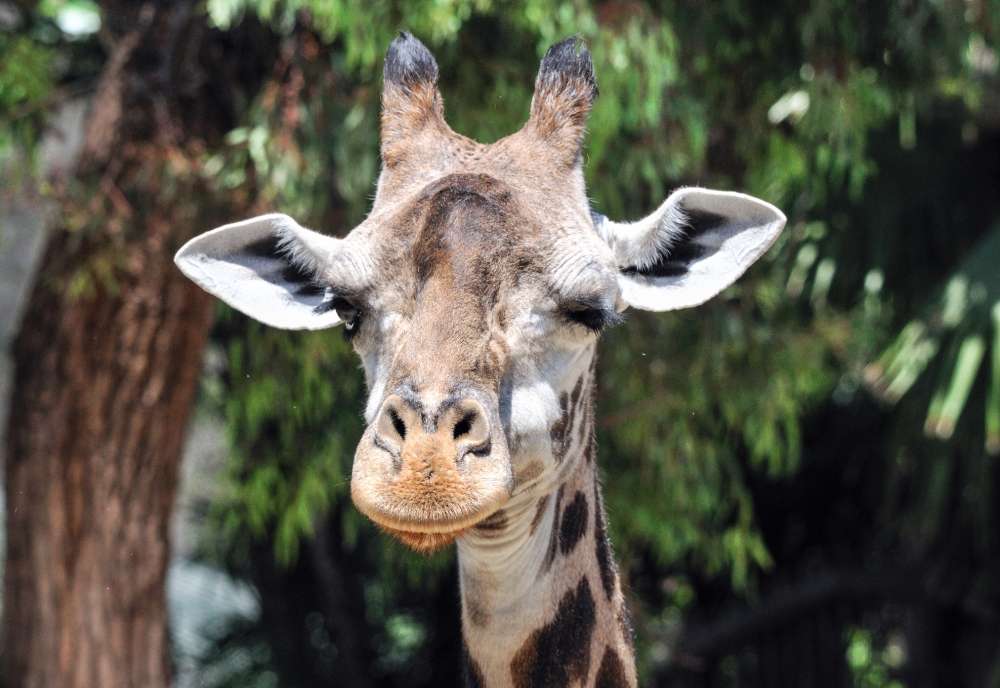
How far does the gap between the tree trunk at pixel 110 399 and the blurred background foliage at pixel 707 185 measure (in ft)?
1.19

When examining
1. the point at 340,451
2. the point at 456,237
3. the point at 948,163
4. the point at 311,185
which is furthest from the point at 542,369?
the point at 948,163

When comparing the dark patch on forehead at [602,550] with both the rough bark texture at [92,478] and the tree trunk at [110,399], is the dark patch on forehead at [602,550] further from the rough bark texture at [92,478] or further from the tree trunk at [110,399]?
the rough bark texture at [92,478]

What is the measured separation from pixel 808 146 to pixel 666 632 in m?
5.17

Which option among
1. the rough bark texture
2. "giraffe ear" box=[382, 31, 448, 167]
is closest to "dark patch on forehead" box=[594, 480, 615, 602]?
"giraffe ear" box=[382, 31, 448, 167]

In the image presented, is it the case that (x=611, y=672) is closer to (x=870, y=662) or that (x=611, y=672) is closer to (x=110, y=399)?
(x=110, y=399)

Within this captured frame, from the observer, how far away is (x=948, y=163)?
7.70 m

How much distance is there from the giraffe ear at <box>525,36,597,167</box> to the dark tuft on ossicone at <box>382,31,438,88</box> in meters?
0.34

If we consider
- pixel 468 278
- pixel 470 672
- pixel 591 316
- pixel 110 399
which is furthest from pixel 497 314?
pixel 110 399

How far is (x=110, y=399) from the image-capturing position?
5.77 metres

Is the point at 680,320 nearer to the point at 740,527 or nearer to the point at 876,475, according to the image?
the point at 740,527

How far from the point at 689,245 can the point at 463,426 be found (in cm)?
107

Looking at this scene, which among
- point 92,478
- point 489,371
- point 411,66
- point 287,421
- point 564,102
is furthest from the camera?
point 287,421

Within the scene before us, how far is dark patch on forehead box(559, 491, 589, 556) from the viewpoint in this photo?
2857 mm

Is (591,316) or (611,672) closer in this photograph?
(591,316)
